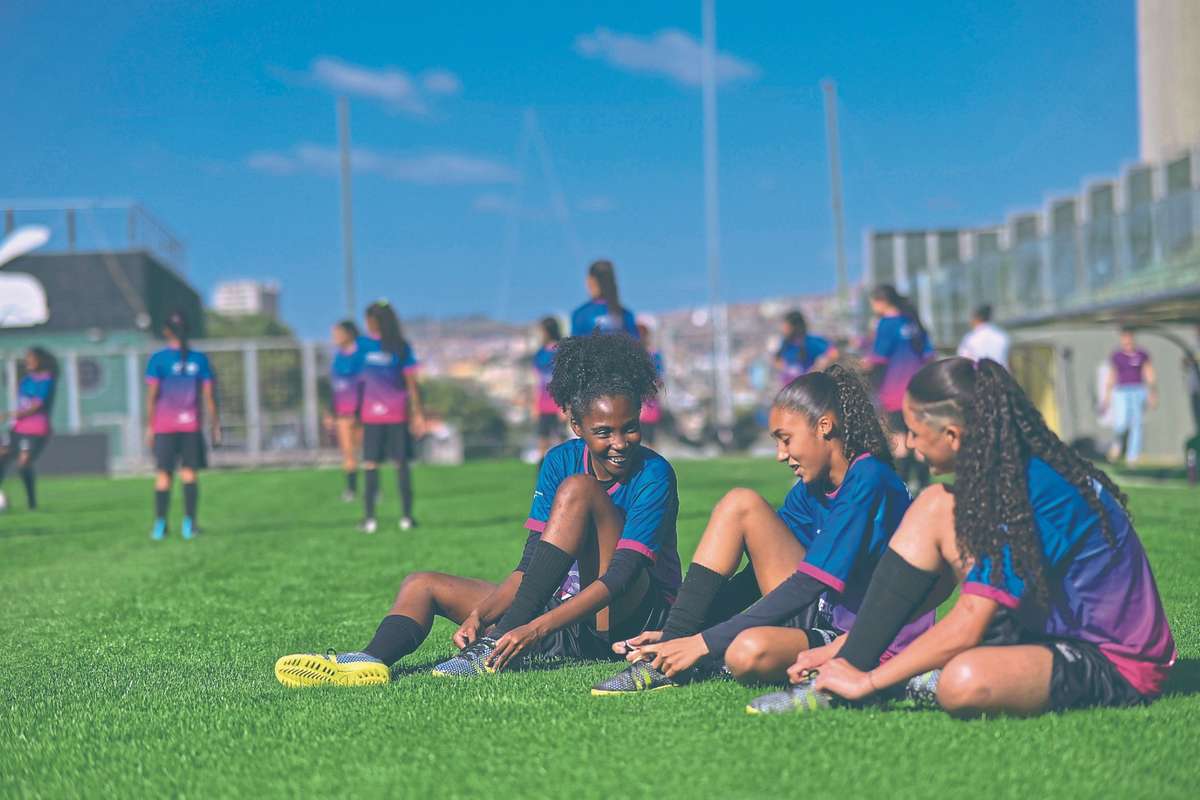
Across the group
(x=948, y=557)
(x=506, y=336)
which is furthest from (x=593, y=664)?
(x=506, y=336)

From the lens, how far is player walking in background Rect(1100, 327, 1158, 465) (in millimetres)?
18297

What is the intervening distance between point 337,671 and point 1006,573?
2.44 metres

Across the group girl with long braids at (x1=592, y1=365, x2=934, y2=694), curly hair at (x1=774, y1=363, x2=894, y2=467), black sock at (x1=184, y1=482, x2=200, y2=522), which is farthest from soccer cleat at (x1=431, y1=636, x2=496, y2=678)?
black sock at (x1=184, y1=482, x2=200, y2=522)

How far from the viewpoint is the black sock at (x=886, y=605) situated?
3.81 meters

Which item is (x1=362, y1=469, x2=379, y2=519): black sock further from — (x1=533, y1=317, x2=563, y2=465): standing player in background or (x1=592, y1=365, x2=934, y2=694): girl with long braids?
(x1=592, y1=365, x2=934, y2=694): girl with long braids

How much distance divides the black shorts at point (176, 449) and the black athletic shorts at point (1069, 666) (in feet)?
31.7

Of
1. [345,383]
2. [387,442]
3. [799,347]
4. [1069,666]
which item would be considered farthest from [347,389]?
[1069,666]

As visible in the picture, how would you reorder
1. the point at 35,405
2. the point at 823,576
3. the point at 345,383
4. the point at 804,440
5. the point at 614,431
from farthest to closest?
the point at 35,405
the point at 345,383
the point at 614,431
the point at 804,440
the point at 823,576

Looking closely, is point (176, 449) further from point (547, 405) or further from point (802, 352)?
point (802, 352)

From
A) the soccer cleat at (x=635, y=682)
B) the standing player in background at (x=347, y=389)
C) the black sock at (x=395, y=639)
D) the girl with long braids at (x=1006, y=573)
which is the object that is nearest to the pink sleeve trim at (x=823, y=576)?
the girl with long braids at (x=1006, y=573)

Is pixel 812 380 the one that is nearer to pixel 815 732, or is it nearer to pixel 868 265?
pixel 815 732

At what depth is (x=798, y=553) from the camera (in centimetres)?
466

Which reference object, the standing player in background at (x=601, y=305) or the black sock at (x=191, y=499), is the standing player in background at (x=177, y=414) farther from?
the standing player in background at (x=601, y=305)

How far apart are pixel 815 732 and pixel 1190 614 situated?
315 centimetres
